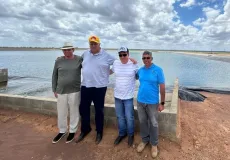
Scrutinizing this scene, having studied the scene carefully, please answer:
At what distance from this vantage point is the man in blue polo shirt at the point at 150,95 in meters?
3.38

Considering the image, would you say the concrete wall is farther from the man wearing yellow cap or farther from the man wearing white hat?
the man wearing white hat

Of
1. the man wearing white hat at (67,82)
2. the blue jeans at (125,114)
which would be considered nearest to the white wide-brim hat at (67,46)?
the man wearing white hat at (67,82)

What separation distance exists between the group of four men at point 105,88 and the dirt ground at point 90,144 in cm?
19

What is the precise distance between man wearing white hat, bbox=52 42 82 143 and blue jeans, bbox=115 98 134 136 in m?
0.86

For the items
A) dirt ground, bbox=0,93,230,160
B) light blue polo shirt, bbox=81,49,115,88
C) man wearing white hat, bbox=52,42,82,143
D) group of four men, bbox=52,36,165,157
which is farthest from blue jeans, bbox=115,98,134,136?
man wearing white hat, bbox=52,42,82,143

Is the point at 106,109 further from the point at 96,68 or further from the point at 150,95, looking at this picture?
the point at 150,95

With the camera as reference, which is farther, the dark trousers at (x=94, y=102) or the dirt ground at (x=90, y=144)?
the dark trousers at (x=94, y=102)

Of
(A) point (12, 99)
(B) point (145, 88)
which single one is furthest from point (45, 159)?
(A) point (12, 99)

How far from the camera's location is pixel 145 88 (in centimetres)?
346

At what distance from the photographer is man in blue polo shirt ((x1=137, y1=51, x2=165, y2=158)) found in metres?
3.38

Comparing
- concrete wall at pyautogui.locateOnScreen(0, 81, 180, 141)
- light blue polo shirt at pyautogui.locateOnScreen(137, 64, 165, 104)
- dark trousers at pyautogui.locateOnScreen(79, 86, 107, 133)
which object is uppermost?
light blue polo shirt at pyautogui.locateOnScreen(137, 64, 165, 104)

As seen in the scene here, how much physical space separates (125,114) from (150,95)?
0.66 m

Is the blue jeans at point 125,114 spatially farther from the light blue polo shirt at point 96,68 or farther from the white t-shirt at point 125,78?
the light blue polo shirt at point 96,68

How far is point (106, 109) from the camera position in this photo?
4.68 m
